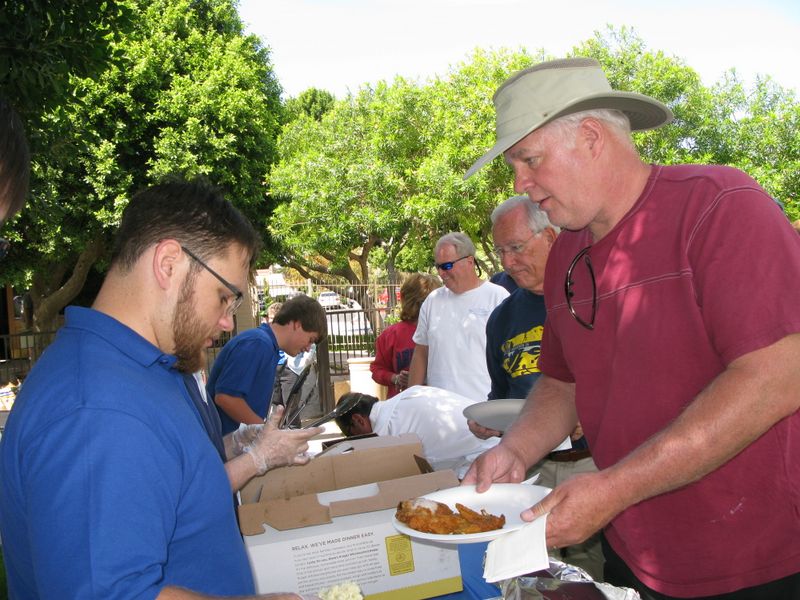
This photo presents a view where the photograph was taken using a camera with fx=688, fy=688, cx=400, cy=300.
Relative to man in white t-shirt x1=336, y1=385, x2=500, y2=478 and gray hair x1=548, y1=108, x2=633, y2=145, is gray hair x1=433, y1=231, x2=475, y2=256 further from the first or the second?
gray hair x1=548, y1=108, x2=633, y2=145

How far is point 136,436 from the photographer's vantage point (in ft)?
3.96

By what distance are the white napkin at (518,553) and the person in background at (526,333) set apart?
5.64 ft

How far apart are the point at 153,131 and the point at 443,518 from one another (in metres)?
14.9

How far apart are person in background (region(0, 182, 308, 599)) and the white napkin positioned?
0.45m

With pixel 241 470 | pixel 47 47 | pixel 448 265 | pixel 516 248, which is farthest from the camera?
pixel 448 265

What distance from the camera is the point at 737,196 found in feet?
5.07

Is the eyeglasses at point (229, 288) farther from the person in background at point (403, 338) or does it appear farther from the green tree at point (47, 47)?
the person in background at point (403, 338)

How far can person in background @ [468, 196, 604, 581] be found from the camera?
3.21 meters

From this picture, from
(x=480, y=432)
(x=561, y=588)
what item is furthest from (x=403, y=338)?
(x=561, y=588)

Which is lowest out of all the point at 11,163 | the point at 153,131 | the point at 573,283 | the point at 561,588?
the point at 561,588

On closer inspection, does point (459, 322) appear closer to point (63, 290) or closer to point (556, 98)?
point (556, 98)

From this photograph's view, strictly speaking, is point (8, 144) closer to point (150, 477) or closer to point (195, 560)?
point (150, 477)

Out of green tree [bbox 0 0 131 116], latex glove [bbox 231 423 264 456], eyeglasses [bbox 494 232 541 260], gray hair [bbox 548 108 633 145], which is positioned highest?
green tree [bbox 0 0 131 116]

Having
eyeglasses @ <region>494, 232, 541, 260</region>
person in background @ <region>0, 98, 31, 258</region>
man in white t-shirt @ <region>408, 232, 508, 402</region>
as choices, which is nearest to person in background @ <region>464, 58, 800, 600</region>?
person in background @ <region>0, 98, 31, 258</region>
